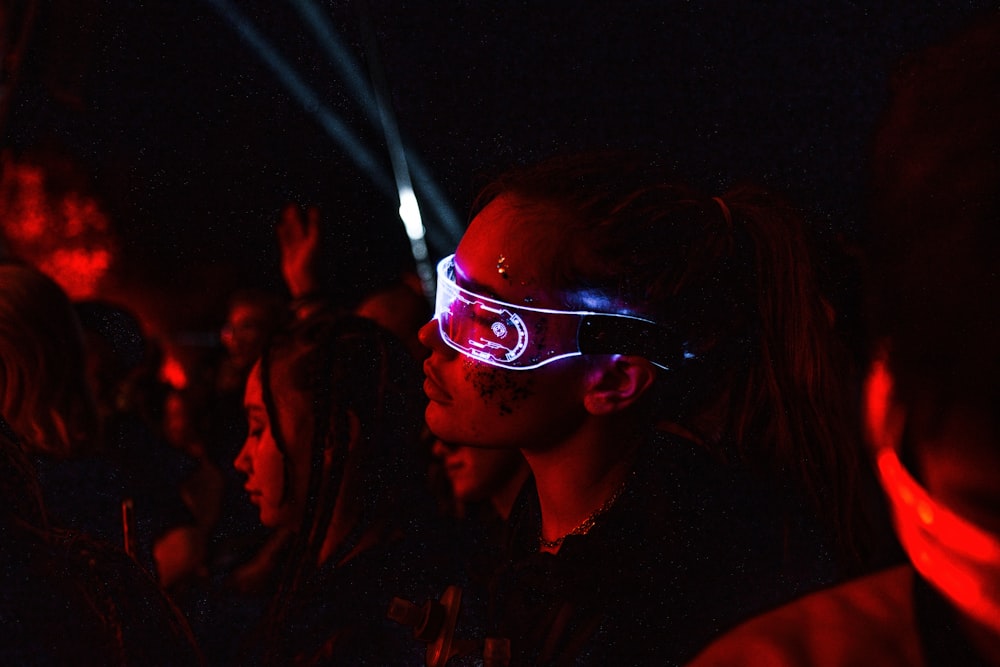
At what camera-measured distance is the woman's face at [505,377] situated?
1345 millimetres

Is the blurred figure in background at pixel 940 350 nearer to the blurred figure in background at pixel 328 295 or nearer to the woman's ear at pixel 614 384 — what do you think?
the woman's ear at pixel 614 384

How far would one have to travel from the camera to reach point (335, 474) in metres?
2.06

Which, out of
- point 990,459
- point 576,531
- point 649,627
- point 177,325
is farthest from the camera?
point 177,325

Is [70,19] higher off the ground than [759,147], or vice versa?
[70,19]

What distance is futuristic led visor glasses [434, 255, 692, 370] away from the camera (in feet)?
4.35

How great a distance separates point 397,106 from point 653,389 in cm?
91

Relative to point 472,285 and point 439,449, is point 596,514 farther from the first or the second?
point 439,449

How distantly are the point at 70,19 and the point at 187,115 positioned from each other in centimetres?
39

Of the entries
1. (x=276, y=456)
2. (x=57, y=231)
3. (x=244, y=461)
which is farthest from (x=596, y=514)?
(x=57, y=231)

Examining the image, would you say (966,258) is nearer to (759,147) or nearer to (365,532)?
(759,147)

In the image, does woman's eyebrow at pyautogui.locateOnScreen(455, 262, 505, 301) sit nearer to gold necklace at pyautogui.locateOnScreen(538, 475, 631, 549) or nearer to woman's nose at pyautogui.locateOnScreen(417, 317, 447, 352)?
woman's nose at pyautogui.locateOnScreen(417, 317, 447, 352)

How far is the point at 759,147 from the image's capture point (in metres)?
1.39

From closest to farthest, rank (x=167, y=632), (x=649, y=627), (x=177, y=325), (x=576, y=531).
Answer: (x=649, y=627)
(x=576, y=531)
(x=167, y=632)
(x=177, y=325)

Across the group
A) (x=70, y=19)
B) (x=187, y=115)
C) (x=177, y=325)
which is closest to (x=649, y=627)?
(x=177, y=325)
